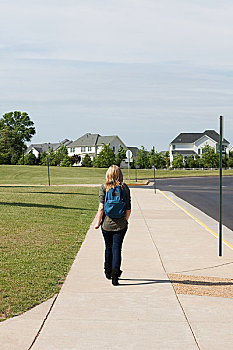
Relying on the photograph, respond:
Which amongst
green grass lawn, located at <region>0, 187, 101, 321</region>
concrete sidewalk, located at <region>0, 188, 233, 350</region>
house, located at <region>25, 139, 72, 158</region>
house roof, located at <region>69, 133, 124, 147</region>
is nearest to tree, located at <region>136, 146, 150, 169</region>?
house roof, located at <region>69, 133, 124, 147</region>

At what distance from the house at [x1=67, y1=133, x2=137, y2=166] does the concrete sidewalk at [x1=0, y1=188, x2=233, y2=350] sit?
369 ft

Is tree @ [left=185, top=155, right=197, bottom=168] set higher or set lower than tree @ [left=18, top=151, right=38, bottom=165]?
lower

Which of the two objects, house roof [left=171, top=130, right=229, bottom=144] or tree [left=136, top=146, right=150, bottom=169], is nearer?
tree [left=136, top=146, right=150, bottom=169]

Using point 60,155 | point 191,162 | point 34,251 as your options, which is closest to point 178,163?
point 191,162

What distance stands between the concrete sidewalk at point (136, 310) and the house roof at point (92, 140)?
114 meters

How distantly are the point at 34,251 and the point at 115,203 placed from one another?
2.88 metres

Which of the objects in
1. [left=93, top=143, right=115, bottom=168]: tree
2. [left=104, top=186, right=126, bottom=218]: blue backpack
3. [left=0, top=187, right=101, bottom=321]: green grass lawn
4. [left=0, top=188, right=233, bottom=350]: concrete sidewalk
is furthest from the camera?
[left=93, top=143, right=115, bottom=168]: tree

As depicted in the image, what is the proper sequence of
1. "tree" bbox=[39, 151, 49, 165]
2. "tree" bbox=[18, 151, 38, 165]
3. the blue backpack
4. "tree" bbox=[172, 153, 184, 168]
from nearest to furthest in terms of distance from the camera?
the blue backpack
"tree" bbox=[18, 151, 38, 165]
"tree" bbox=[39, 151, 49, 165]
"tree" bbox=[172, 153, 184, 168]

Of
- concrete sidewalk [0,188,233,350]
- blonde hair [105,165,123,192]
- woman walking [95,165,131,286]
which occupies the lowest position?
concrete sidewalk [0,188,233,350]

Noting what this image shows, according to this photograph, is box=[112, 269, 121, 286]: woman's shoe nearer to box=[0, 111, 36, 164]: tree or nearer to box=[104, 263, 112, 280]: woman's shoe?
box=[104, 263, 112, 280]: woman's shoe

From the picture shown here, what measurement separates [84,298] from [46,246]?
3.76 meters

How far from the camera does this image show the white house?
403ft

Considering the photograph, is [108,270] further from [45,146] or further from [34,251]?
[45,146]

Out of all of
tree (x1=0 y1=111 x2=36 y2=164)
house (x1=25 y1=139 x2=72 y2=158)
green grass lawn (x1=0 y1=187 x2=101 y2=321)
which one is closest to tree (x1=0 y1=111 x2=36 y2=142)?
tree (x1=0 y1=111 x2=36 y2=164)
